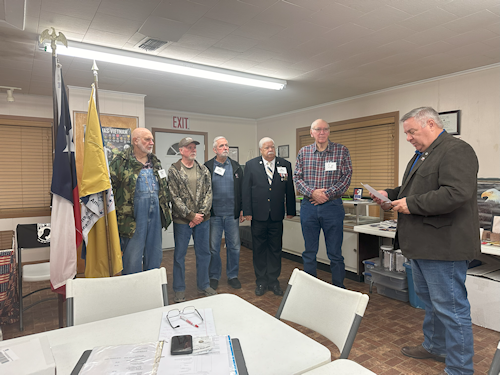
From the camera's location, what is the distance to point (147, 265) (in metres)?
3.18

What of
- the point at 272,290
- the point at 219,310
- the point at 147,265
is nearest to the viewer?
the point at 219,310

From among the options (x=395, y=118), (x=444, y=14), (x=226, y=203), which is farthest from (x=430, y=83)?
(x=226, y=203)

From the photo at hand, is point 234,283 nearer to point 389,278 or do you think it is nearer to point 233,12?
point 389,278

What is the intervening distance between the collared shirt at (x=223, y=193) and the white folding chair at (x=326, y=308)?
2.30 m

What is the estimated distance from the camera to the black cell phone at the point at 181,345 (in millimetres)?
1045

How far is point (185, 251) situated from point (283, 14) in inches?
94.7

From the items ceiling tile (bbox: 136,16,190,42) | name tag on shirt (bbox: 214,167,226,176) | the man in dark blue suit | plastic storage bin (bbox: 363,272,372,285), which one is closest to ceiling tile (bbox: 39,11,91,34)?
ceiling tile (bbox: 136,16,190,42)

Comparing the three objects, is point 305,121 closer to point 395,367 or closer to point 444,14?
point 444,14

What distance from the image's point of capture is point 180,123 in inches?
255

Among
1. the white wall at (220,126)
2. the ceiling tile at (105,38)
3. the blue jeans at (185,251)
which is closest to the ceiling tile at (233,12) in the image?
the ceiling tile at (105,38)

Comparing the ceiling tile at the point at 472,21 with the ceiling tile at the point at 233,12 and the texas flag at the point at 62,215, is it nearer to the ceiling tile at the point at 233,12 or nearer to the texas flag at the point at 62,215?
the ceiling tile at the point at 233,12

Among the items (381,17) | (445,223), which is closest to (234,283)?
(445,223)

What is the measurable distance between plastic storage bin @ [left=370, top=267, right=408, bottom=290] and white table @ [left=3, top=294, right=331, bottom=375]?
8.49 feet

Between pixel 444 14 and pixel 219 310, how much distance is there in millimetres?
2752
